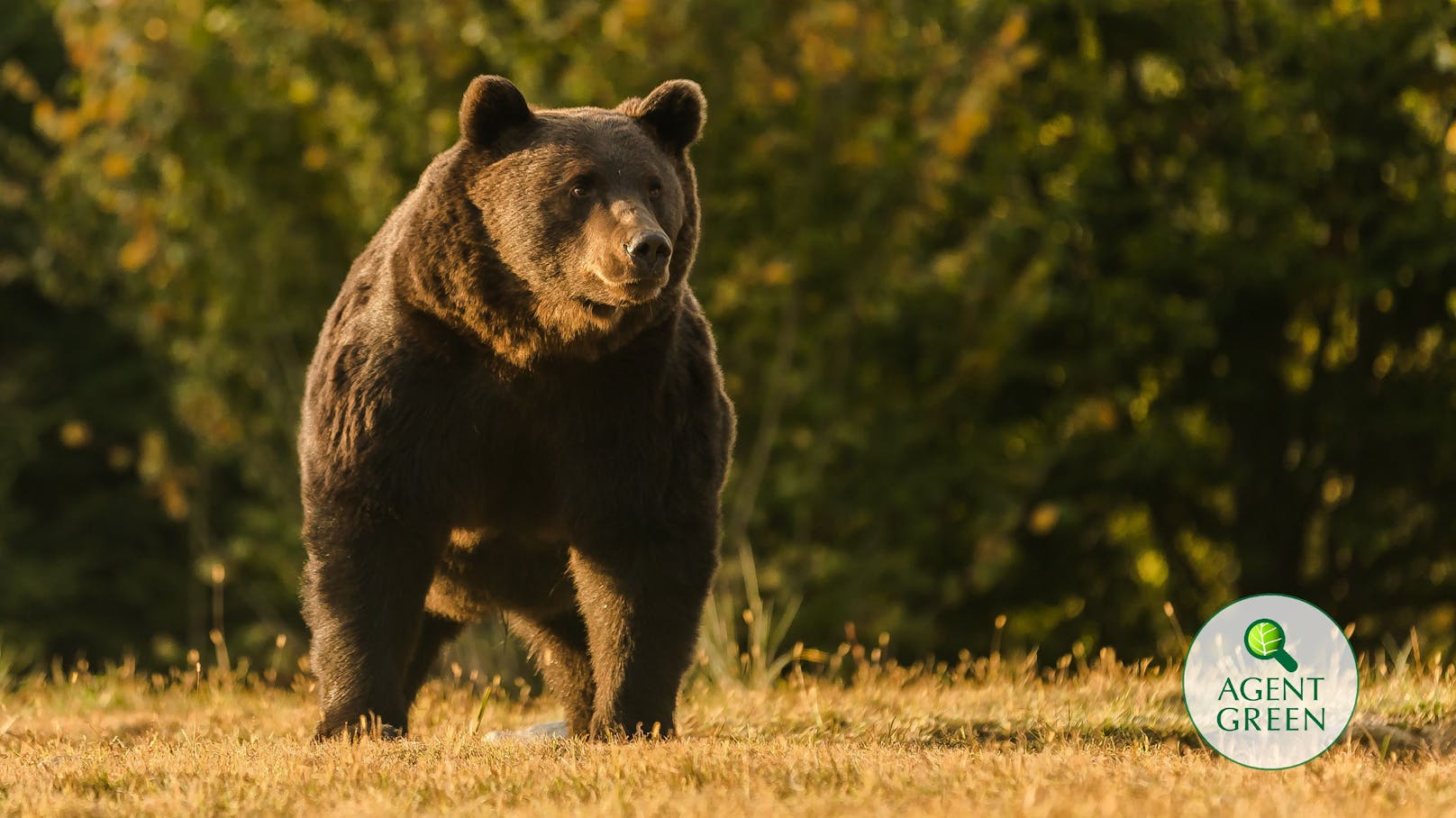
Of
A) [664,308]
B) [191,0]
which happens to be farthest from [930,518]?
[664,308]

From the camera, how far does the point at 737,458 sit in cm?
1430

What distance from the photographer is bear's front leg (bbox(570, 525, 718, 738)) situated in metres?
5.76

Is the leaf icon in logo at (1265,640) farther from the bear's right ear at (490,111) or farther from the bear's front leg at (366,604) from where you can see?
the bear's right ear at (490,111)

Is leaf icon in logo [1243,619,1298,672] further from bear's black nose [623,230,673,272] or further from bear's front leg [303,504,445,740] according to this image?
bear's front leg [303,504,445,740]

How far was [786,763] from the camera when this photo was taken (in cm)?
482

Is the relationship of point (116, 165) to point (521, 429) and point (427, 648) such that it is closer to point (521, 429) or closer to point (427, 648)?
point (427, 648)

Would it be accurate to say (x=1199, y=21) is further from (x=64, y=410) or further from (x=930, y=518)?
(x=64, y=410)

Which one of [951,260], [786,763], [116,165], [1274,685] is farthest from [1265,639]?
[116,165]

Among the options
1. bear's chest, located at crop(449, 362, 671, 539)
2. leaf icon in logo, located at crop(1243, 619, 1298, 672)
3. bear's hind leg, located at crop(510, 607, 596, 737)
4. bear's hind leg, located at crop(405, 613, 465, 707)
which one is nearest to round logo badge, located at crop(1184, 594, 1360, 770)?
leaf icon in logo, located at crop(1243, 619, 1298, 672)

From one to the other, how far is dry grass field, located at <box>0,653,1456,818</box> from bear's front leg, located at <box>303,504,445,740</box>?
0.21 meters

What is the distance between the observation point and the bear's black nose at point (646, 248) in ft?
17.5

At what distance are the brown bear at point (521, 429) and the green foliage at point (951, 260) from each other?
7.04m

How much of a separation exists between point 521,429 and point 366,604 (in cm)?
74

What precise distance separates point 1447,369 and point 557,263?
1326 centimetres
